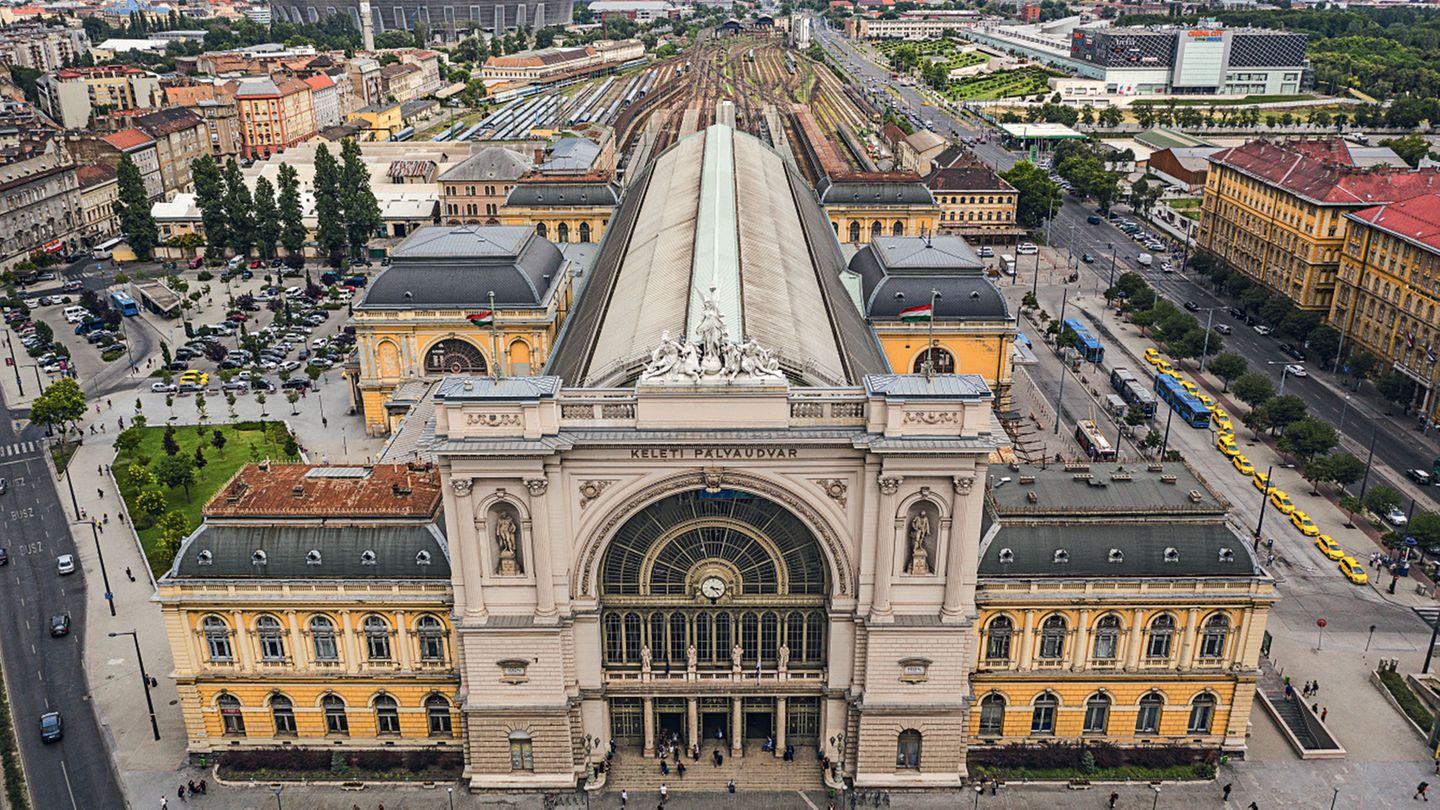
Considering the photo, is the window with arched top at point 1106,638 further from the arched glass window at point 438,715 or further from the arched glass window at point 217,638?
the arched glass window at point 217,638

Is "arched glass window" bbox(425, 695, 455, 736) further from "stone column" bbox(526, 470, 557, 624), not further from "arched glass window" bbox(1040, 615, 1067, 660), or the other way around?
"arched glass window" bbox(1040, 615, 1067, 660)

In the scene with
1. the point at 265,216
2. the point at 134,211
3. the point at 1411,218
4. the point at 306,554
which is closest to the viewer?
the point at 306,554

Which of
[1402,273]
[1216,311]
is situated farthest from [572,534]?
[1216,311]

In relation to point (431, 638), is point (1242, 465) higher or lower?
lower

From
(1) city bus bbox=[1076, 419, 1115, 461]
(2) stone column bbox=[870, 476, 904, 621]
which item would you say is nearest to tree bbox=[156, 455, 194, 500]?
(2) stone column bbox=[870, 476, 904, 621]

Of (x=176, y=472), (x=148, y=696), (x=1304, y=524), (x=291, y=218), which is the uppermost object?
(x=291, y=218)

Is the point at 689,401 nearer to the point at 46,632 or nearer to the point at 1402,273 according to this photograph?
the point at 46,632

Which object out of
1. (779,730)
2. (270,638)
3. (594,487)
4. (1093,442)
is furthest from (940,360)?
(270,638)

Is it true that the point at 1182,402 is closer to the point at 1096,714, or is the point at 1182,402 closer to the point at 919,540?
the point at 1096,714
